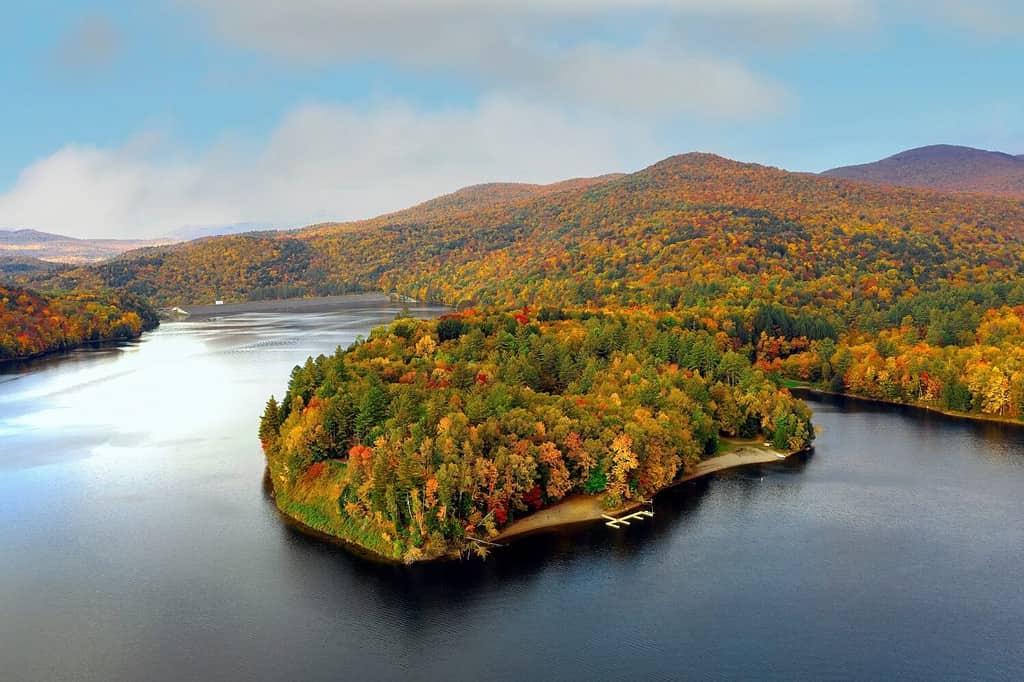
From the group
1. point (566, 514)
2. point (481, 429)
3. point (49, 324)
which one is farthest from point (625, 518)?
point (49, 324)

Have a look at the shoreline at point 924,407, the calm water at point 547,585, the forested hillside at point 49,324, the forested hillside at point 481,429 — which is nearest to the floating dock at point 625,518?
the calm water at point 547,585

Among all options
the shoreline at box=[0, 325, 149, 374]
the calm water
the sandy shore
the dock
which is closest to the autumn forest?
the sandy shore

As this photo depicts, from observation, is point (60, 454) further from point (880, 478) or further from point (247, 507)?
point (880, 478)

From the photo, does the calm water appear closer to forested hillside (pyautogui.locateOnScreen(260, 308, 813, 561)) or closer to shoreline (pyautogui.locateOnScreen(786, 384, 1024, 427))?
forested hillside (pyautogui.locateOnScreen(260, 308, 813, 561))

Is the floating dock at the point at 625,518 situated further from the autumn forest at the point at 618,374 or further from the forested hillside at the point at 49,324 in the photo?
the forested hillside at the point at 49,324

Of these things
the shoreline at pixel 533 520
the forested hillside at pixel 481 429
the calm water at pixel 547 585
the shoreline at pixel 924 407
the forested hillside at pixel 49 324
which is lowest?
the calm water at pixel 547 585

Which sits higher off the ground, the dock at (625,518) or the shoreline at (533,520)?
the shoreline at (533,520)
